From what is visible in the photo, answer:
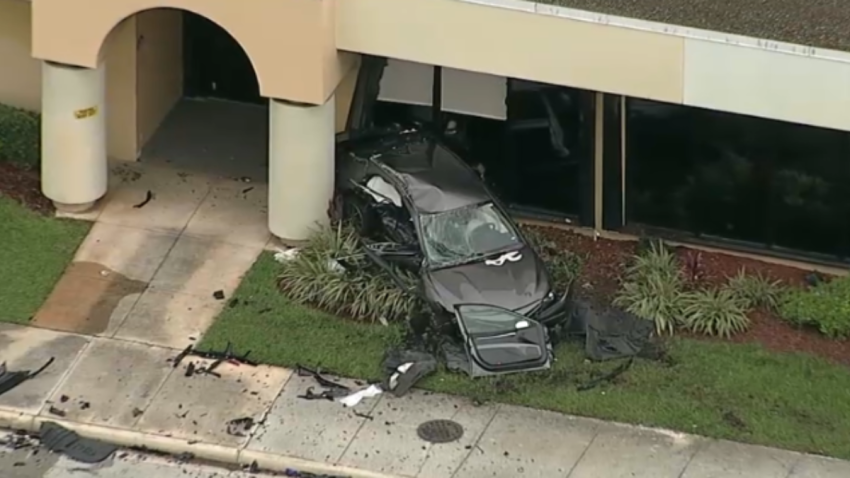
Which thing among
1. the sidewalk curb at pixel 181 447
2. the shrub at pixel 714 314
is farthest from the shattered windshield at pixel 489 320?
the sidewalk curb at pixel 181 447

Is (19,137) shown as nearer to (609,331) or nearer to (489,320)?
(489,320)

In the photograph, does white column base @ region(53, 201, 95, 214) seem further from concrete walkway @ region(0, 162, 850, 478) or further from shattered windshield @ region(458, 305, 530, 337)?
shattered windshield @ region(458, 305, 530, 337)

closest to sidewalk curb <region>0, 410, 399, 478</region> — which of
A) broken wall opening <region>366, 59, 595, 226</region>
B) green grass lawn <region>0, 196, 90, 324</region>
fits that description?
green grass lawn <region>0, 196, 90, 324</region>

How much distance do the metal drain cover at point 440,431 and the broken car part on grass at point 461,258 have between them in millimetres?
798

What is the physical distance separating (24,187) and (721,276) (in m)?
8.50

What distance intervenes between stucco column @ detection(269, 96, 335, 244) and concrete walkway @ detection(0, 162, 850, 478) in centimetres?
119

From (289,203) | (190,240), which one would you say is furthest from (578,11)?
(190,240)

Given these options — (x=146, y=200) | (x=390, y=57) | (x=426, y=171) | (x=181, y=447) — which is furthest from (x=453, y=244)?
(x=146, y=200)

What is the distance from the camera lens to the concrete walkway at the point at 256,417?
57.3 ft

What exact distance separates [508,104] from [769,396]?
5.26m

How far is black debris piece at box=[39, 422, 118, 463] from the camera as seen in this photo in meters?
17.5

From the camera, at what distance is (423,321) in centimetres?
1930

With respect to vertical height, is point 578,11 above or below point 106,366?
above

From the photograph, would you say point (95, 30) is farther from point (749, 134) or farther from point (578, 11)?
point (749, 134)
